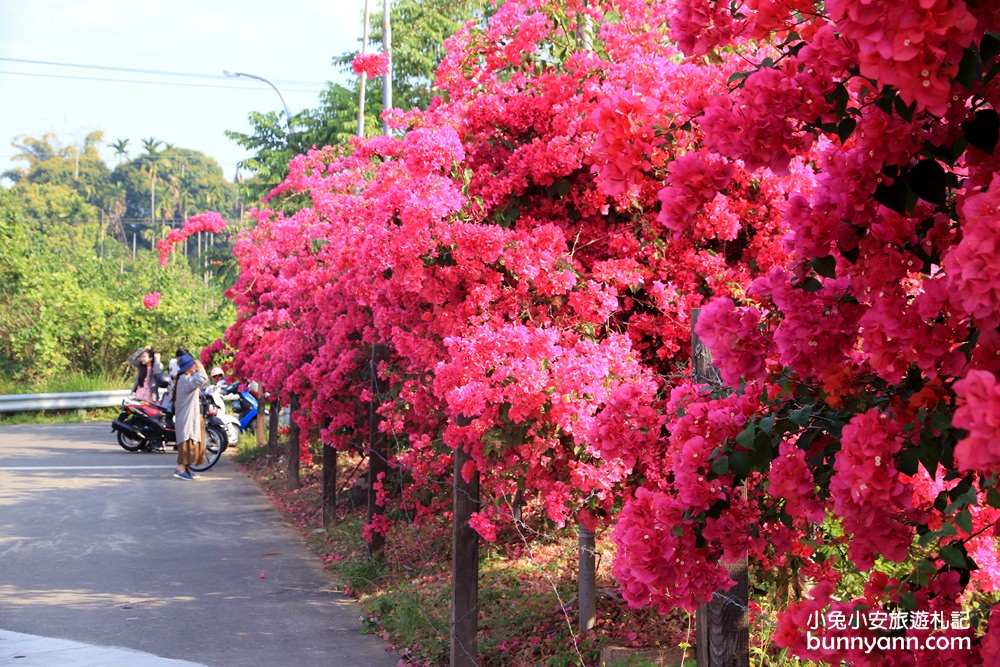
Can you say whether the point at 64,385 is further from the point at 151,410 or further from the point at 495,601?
the point at 495,601

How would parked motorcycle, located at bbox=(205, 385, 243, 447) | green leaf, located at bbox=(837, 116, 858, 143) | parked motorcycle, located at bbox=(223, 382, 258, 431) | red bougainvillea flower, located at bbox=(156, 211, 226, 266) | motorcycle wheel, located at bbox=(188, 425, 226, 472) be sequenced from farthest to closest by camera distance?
1. parked motorcycle, located at bbox=(223, 382, 258, 431)
2. red bougainvillea flower, located at bbox=(156, 211, 226, 266)
3. parked motorcycle, located at bbox=(205, 385, 243, 447)
4. motorcycle wheel, located at bbox=(188, 425, 226, 472)
5. green leaf, located at bbox=(837, 116, 858, 143)

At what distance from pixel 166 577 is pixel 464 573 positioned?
369 cm

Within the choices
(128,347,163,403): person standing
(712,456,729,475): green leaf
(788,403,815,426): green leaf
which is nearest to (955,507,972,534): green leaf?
(788,403,815,426): green leaf

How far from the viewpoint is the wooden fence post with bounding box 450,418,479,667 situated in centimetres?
636

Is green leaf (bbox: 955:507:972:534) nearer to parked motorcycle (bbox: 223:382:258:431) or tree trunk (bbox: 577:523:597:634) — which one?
tree trunk (bbox: 577:523:597:634)

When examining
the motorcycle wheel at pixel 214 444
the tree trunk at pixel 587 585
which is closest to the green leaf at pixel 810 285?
the tree trunk at pixel 587 585

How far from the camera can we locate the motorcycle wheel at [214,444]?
17.1 m

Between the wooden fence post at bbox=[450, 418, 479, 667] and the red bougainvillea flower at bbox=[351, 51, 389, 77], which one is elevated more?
the red bougainvillea flower at bbox=[351, 51, 389, 77]

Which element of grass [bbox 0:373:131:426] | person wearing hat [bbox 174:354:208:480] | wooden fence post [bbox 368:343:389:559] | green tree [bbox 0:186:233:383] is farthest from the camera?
green tree [bbox 0:186:233:383]

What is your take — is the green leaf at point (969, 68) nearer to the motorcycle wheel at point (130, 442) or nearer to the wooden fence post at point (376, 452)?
the wooden fence post at point (376, 452)

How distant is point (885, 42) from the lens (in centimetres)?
182

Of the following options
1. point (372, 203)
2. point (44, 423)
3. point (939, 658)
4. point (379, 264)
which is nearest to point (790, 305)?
point (939, 658)

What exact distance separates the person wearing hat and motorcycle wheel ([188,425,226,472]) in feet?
2.93

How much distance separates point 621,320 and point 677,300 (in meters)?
0.53
